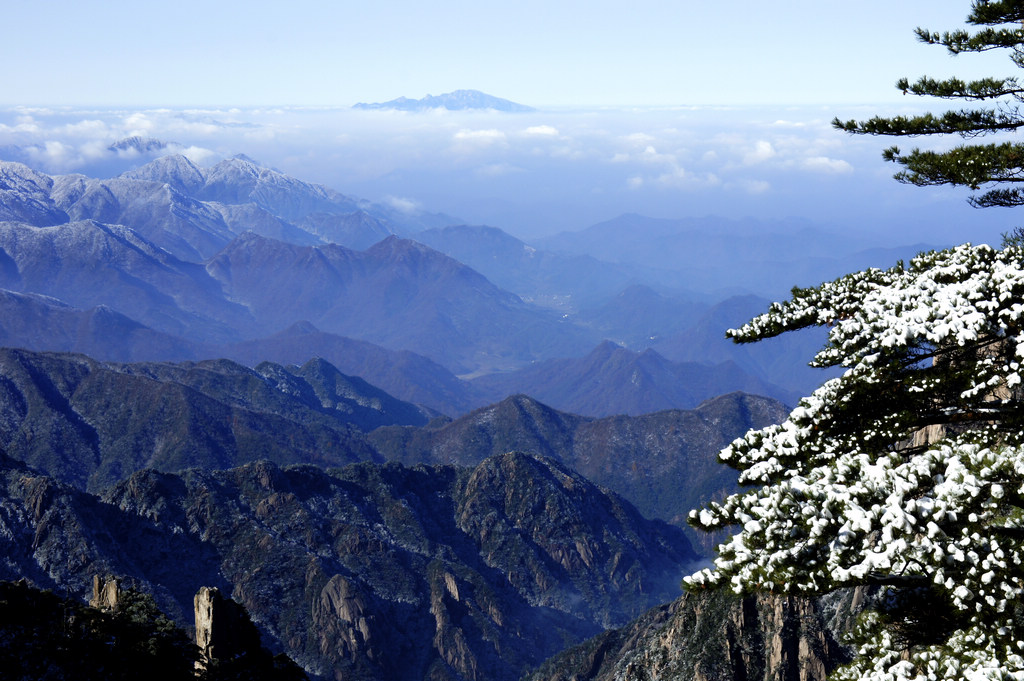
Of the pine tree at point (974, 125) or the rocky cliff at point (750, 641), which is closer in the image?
the pine tree at point (974, 125)

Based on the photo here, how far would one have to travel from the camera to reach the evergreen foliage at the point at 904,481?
1271 centimetres

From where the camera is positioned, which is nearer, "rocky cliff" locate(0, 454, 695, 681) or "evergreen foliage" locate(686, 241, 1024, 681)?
"evergreen foliage" locate(686, 241, 1024, 681)

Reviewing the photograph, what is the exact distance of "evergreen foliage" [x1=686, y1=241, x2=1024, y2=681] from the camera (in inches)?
500

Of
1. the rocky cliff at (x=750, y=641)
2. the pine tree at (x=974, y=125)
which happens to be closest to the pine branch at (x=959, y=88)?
the pine tree at (x=974, y=125)

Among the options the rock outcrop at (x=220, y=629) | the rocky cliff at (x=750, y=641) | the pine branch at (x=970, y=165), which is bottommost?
the rocky cliff at (x=750, y=641)

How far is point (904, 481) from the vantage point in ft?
43.2

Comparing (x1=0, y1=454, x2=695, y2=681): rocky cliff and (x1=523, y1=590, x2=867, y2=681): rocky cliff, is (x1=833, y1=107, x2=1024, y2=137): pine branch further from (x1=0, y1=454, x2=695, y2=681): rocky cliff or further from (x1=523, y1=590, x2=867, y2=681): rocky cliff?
(x1=0, y1=454, x2=695, y2=681): rocky cliff

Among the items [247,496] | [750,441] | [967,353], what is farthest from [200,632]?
[247,496]

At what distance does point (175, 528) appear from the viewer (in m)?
163

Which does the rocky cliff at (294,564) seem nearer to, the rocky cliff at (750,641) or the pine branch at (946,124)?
the rocky cliff at (750,641)

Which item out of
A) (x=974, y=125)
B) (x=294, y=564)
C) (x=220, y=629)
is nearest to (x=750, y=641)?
(x=220, y=629)

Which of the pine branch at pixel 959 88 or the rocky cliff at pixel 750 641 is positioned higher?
the pine branch at pixel 959 88

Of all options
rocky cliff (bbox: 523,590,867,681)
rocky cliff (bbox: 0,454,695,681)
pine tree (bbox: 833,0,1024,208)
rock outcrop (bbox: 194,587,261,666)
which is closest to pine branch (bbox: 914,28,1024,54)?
pine tree (bbox: 833,0,1024,208)

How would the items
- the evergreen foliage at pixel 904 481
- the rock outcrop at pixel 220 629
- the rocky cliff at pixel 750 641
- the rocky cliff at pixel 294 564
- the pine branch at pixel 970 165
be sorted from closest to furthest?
the evergreen foliage at pixel 904 481 → the pine branch at pixel 970 165 → the rock outcrop at pixel 220 629 → the rocky cliff at pixel 750 641 → the rocky cliff at pixel 294 564
